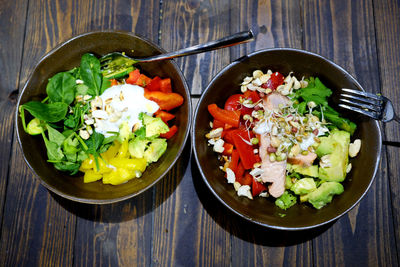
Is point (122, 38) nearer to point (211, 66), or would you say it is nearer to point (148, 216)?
point (211, 66)

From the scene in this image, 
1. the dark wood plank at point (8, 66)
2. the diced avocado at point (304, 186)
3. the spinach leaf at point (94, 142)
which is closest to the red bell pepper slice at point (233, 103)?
the diced avocado at point (304, 186)

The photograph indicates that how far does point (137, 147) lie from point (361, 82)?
1.03 m

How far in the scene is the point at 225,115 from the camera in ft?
4.07

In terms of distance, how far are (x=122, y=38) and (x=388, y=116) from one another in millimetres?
1018

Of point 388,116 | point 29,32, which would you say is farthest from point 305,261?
point 29,32

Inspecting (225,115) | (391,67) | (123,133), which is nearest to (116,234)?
(123,133)

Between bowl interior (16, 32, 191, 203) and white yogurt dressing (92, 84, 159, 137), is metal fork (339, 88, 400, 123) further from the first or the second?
white yogurt dressing (92, 84, 159, 137)

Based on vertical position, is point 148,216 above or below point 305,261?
above

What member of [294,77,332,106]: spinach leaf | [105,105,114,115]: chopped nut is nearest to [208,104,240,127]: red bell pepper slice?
[294,77,332,106]: spinach leaf

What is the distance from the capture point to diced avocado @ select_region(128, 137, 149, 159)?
A: 1.21 meters

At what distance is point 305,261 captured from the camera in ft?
4.63

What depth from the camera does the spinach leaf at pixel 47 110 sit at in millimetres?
1157

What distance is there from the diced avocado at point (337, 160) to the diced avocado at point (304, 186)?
1.6 inches

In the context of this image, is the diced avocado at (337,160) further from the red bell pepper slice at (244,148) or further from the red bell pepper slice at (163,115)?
the red bell pepper slice at (163,115)
